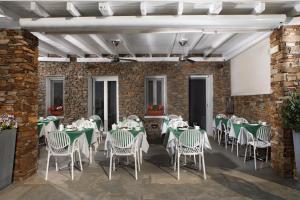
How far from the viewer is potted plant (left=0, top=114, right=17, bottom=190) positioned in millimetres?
4156

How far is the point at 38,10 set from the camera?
4098 millimetres

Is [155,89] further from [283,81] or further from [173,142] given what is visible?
[283,81]

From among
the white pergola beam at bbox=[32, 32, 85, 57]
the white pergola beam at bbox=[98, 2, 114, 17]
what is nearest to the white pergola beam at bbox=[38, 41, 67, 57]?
the white pergola beam at bbox=[32, 32, 85, 57]

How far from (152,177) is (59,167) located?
6.85 ft

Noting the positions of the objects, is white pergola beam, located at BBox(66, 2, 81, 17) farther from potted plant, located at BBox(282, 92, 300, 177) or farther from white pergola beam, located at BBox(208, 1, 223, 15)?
potted plant, located at BBox(282, 92, 300, 177)

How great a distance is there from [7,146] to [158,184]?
260cm

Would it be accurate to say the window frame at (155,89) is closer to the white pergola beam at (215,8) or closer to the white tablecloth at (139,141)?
the white tablecloth at (139,141)

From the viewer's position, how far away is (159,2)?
3971mm

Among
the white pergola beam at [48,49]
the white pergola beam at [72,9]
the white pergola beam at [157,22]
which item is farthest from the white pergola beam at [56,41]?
the white pergola beam at [72,9]

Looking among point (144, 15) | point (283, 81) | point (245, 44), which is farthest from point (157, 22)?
point (245, 44)

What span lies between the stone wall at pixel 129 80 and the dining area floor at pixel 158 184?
4086 mm

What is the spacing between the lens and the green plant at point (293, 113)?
3.97 m

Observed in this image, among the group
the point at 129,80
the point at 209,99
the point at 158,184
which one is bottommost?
the point at 158,184

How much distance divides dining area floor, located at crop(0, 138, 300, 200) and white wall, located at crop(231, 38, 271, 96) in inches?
90.8
